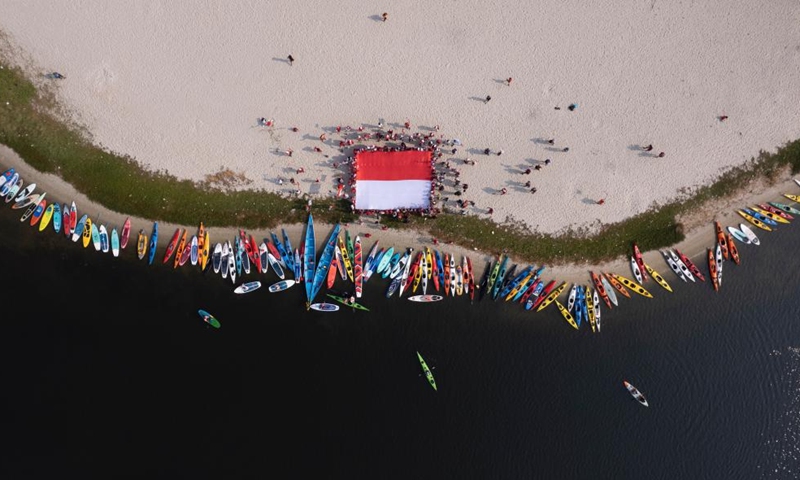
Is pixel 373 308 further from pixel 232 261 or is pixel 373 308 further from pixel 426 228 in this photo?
pixel 232 261

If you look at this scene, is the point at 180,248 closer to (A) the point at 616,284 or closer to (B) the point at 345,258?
(B) the point at 345,258

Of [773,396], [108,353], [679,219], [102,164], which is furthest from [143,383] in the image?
[773,396]

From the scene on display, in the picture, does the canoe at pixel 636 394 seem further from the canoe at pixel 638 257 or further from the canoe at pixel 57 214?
the canoe at pixel 57 214

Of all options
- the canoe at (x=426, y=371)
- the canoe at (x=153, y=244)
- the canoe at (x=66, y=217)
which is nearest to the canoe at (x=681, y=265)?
the canoe at (x=426, y=371)

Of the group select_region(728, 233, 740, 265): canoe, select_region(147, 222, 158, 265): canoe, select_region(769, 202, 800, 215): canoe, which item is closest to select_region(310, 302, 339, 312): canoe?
select_region(147, 222, 158, 265): canoe

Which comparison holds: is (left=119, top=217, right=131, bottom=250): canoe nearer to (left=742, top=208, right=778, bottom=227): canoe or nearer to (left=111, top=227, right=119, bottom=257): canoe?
(left=111, top=227, right=119, bottom=257): canoe

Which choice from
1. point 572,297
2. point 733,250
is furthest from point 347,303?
point 733,250
